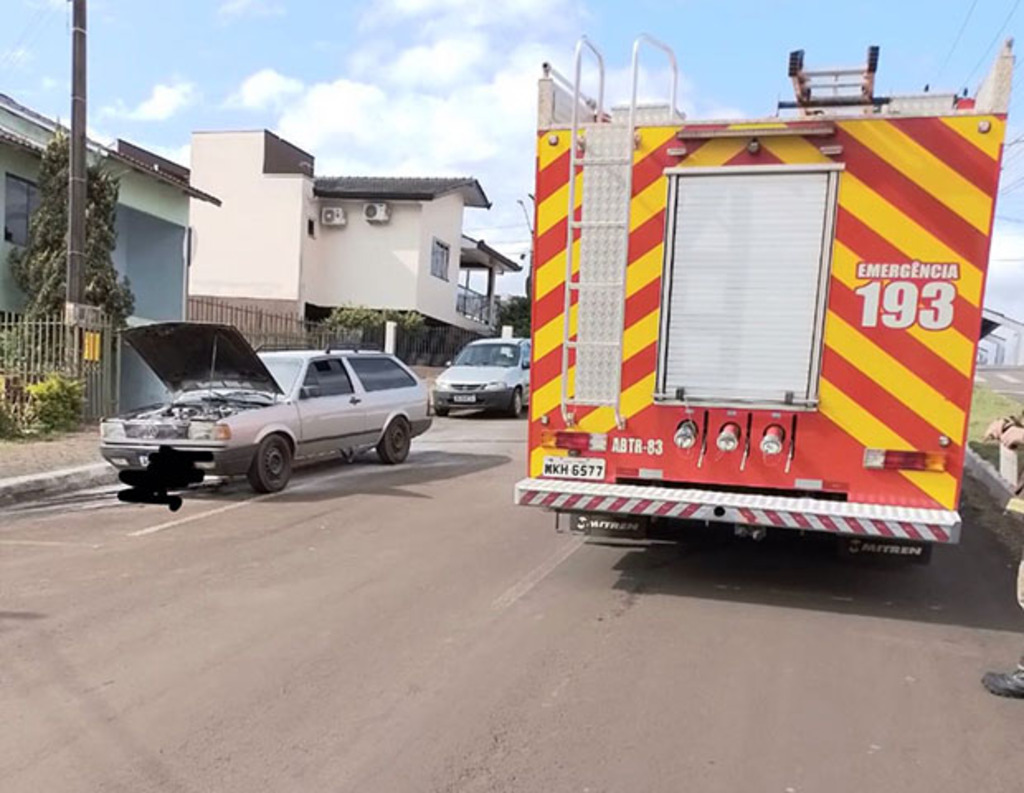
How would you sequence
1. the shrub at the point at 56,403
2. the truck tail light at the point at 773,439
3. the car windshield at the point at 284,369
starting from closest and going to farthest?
the truck tail light at the point at 773,439 < the car windshield at the point at 284,369 < the shrub at the point at 56,403

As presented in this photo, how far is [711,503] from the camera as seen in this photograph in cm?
529

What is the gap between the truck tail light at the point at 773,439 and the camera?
547cm

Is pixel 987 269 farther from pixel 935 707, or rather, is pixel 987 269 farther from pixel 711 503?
pixel 935 707

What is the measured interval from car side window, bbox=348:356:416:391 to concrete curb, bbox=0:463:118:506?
3.20m

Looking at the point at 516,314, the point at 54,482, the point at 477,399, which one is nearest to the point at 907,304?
the point at 54,482

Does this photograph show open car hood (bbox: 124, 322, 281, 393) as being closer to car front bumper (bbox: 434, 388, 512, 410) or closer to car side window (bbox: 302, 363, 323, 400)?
car side window (bbox: 302, 363, 323, 400)

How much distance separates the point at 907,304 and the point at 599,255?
1896 mm

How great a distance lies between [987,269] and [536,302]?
9.03ft

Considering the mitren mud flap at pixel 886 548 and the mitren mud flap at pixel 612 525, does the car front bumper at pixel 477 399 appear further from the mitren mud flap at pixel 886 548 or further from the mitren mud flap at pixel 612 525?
the mitren mud flap at pixel 886 548

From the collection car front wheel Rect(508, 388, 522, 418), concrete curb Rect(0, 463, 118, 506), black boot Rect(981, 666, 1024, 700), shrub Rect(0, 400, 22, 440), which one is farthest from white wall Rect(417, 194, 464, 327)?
black boot Rect(981, 666, 1024, 700)

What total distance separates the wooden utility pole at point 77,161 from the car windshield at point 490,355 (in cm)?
829

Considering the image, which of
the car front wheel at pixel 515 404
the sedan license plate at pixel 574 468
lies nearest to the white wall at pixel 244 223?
the car front wheel at pixel 515 404

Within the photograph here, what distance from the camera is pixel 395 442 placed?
476 inches

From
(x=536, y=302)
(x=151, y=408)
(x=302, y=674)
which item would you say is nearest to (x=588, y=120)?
(x=536, y=302)
